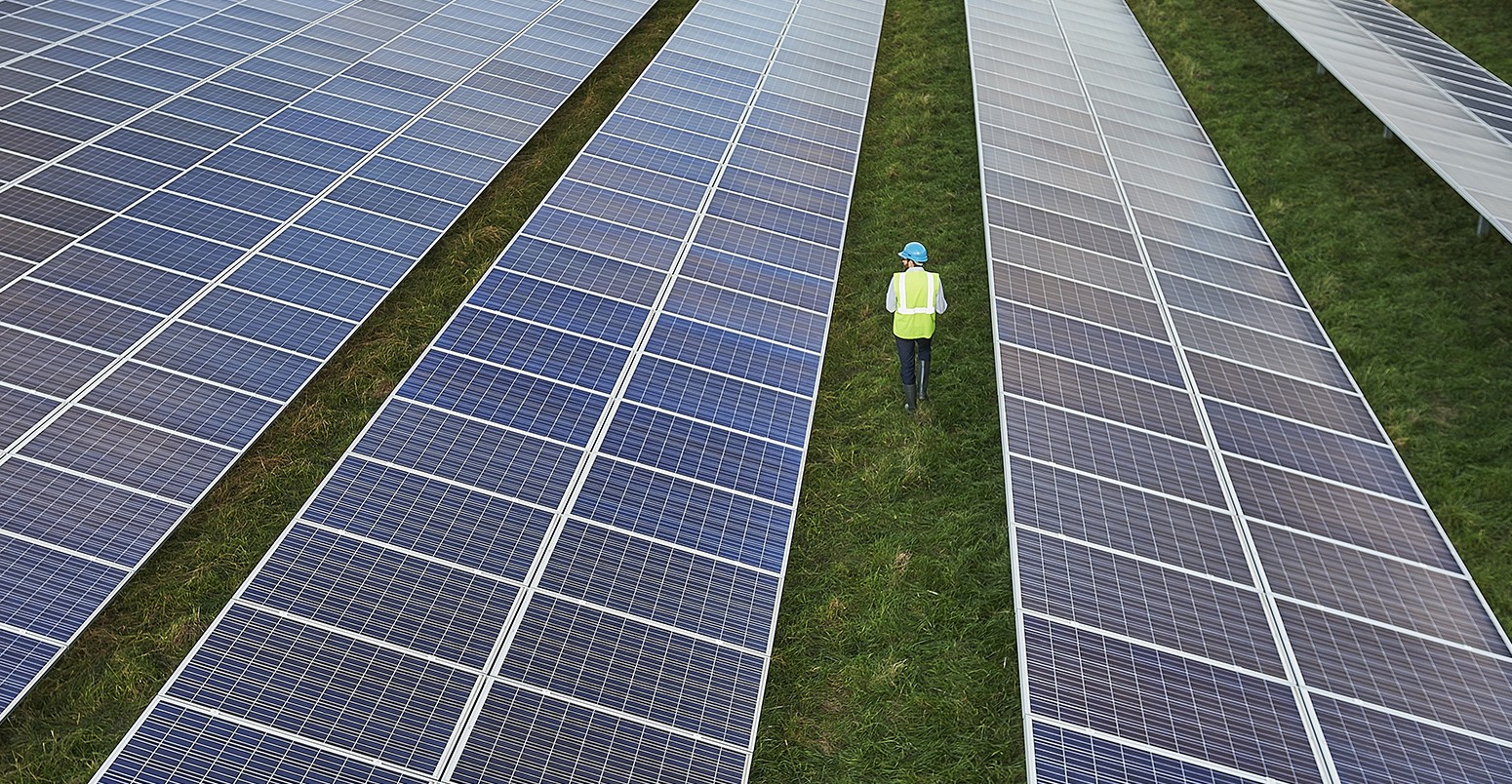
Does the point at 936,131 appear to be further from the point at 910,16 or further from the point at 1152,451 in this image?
the point at 1152,451

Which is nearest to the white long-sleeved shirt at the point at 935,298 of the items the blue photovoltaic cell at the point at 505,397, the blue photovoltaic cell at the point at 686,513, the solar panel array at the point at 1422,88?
the blue photovoltaic cell at the point at 686,513

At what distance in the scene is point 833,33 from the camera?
2170 cm

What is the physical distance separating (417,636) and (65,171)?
30.1 feet

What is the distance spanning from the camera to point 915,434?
11750 millimetres

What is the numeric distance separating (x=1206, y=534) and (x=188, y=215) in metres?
11.8

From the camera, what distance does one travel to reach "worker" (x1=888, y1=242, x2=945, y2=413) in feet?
36.2

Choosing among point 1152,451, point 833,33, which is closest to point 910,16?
point 833,33

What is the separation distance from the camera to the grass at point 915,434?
8.41 metres

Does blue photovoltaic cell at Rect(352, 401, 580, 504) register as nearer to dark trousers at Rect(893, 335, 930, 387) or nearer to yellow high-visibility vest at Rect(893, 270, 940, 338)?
yellow high-visibility vest at Rect(893, 270, 940, 338)

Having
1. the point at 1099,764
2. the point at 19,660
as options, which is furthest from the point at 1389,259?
the point at 19,660

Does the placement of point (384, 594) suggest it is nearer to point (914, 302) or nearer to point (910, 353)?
point (914, 302)

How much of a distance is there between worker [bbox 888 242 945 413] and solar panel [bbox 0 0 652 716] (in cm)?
576

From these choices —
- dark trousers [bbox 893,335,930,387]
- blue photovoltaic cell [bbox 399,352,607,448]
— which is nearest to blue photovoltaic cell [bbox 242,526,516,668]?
blue photovoltaic cell [bbox 399,352,607,448]

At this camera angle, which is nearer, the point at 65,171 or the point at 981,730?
the point at 981,730
